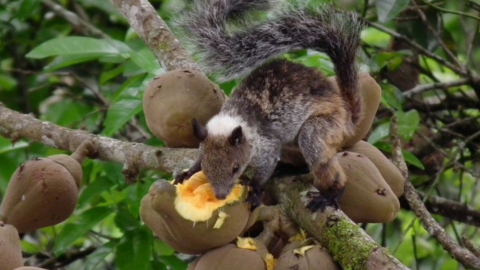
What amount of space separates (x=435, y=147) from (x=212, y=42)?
2.86 ft

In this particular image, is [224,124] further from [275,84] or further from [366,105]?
[366,105]

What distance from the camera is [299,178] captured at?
1.56 metres

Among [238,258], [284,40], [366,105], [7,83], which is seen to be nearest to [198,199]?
[238,258]

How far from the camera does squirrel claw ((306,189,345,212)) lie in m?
1.34

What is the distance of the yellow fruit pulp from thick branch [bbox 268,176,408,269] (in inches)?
4.0

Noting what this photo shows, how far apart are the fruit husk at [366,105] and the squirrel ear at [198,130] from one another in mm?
317

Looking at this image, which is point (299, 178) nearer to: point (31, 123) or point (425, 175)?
point (31, 123)

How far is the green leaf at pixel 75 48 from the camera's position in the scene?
2246mm

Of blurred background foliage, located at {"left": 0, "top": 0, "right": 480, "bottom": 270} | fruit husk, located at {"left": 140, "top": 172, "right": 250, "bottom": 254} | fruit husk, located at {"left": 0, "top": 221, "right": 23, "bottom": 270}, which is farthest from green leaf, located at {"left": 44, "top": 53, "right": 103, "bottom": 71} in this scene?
fruit husk, located at {"left": 140, "top": 172, "right": 250, "bottom": 254}

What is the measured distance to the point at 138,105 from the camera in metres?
2.11

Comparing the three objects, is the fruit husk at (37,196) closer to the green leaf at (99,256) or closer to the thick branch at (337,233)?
the thick branch at (337,233)

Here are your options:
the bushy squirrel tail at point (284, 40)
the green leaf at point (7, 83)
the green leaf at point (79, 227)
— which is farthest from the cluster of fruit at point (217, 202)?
the green leaf at point (7, 83)

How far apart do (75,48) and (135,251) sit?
0.66 meters

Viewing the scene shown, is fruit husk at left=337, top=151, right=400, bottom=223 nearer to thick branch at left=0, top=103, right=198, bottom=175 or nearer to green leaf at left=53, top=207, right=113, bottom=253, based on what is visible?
thick branch at left=0, top=103, right=198, bottom=175
